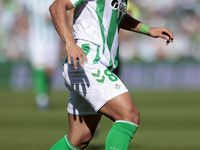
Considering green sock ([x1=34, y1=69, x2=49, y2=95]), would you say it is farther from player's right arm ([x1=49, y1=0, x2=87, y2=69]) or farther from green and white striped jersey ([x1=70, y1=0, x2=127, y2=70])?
player's right arm ([x1=49, y1=0, x2=87, y2=69])

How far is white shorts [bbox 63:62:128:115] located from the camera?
3373 mm

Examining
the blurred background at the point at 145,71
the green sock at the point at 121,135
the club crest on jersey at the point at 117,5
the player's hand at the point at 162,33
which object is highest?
the club crest on jersey at the point at 117,5

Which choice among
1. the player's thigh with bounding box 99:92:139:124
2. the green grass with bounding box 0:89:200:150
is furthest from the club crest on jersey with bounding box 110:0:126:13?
the green grass with bounding box 0:89:200:150

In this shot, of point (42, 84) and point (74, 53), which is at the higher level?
point (74, 53)

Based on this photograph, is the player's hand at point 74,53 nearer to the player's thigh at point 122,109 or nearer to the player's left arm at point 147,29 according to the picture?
the player's thigh at point 122,109

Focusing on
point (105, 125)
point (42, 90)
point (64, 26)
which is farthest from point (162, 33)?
point (42, 90)

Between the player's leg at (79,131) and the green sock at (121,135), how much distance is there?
596 millimetres

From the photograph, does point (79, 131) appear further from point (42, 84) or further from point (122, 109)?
point (42, 84)

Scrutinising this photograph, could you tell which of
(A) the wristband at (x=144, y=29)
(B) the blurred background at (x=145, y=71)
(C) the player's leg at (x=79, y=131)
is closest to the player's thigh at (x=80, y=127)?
(C) the player's leg at (x=79, y=131)

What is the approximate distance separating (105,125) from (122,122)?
5206 mm

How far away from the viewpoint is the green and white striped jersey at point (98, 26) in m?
3.59

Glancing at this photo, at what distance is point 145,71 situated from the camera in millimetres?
16656

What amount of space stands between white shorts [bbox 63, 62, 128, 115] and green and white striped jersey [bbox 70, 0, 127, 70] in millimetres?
111

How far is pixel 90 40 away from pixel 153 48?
14473 mm
